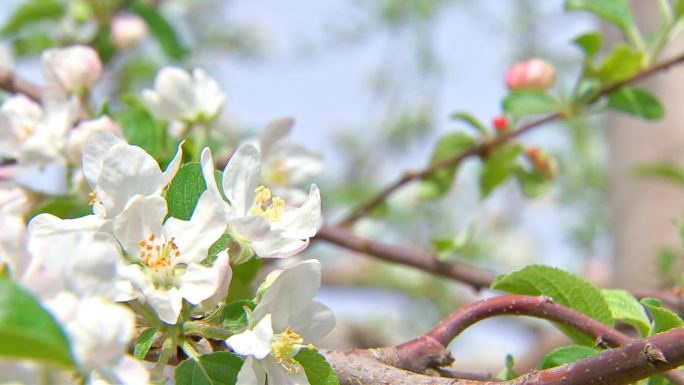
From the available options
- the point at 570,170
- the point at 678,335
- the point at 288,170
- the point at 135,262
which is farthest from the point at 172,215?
the point at 570,170

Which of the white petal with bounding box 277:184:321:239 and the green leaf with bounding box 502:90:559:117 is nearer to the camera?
the white petal with bounding box 277:184:321:239

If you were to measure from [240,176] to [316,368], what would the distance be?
14 cm

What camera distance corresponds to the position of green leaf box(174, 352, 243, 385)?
19.6 inches

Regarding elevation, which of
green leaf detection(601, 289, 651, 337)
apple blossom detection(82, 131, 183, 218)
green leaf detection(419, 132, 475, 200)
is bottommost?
green leaf detection(419, 132, 475, 200)

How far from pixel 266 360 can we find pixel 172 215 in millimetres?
119

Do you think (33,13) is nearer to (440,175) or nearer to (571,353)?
(440,175)

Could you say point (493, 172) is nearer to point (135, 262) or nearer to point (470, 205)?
point (135, 262)

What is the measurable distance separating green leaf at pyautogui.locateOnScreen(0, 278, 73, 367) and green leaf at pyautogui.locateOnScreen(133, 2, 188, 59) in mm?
1082

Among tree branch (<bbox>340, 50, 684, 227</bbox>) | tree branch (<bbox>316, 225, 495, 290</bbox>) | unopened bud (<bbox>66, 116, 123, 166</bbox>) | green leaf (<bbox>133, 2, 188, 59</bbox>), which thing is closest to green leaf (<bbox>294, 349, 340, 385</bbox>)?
unopened bud (<bbox>66, 116, 123, 166</bbox>)

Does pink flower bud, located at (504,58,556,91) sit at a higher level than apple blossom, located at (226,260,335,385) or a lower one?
higher

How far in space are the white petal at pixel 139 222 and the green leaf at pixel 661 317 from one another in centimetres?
33

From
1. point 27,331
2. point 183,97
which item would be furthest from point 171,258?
point 183,97

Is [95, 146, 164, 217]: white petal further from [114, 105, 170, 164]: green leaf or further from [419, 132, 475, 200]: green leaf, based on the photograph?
[419, 132, 475, 200]: green leaf

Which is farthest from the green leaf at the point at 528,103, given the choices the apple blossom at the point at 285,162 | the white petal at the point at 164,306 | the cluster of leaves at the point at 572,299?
the white petal at the point at 164,306
